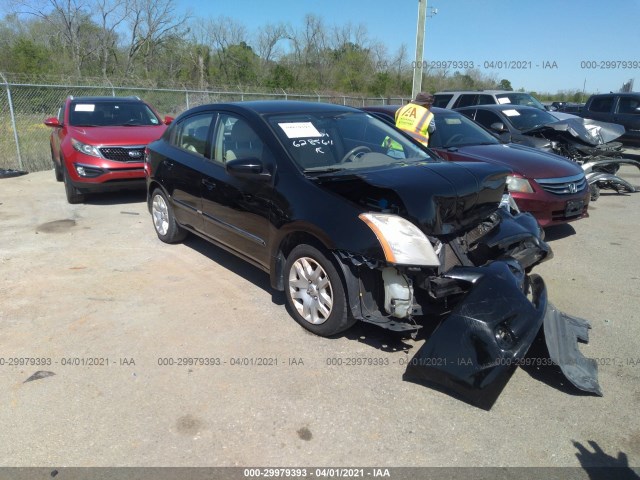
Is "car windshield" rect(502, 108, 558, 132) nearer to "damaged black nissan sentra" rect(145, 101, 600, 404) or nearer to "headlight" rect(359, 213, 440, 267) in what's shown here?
"damaged black nissan sentra" rect(145, 101, 600, 404)

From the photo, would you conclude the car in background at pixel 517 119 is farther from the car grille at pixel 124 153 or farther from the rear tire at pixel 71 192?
the rear tire at pixel 71 192

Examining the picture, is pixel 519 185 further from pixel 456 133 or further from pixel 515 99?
pixel 515 99

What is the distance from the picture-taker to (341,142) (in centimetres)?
439

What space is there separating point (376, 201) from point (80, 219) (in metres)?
5.55

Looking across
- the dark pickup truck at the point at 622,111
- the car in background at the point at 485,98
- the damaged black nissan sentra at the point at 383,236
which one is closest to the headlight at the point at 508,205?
the damaged black nissan sentra at the point at 383,236

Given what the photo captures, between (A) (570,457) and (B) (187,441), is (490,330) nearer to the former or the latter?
(A) (570,457)

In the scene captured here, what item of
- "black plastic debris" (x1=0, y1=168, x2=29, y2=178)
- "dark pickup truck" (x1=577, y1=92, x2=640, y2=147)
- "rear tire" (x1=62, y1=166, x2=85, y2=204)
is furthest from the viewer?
"dark pickup truck" (x1=577, y1=92, x2=640, y2=147)

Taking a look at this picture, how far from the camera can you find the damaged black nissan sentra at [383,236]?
3.00 m

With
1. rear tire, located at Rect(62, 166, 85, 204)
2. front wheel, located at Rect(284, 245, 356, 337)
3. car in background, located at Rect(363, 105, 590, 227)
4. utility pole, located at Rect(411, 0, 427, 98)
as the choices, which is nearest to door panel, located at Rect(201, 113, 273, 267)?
front wheel, located at Rect(284, 245, 356, 337)

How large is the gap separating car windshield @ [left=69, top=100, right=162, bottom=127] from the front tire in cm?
333

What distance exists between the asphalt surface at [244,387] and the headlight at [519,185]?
3.81 ft

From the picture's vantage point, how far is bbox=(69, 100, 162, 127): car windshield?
8.52 m

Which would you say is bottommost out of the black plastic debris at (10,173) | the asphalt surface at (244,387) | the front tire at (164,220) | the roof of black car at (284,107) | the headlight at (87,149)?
the asphalt surface at (244,387)

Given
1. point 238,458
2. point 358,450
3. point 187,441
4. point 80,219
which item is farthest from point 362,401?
point 80,219
